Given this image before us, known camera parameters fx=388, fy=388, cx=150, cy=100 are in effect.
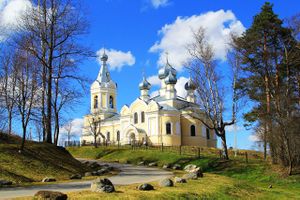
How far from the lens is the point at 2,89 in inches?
933

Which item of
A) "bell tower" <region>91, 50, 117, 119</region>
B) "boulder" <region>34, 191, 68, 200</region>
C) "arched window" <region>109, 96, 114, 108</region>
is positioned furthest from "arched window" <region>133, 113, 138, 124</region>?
"boulder" <region>34, 191, 68, 200</region>

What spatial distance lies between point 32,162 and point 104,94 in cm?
4441

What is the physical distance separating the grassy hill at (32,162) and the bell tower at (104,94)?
39.0 m

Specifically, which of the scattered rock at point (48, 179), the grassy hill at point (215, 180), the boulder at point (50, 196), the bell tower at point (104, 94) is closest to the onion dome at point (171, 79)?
the bell tower at point (104, 94)

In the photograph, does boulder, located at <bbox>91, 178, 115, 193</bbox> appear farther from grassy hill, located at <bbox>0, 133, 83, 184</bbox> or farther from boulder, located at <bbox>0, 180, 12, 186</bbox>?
grassy hill, located at <bbox>0, 133, 83, 184</bbox>

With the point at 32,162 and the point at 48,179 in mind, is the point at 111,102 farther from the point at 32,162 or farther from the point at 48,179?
the point at 48,179

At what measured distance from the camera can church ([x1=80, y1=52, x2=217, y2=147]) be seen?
1978 inches

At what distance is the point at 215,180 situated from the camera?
53.4 ft

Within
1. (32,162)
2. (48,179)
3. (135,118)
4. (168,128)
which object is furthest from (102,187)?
(135,118)

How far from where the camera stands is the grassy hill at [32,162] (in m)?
15.3

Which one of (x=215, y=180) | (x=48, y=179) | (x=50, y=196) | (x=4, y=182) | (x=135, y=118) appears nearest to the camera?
(x=50, y=196)

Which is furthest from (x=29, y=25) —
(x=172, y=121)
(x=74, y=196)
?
(x=172, y=121)

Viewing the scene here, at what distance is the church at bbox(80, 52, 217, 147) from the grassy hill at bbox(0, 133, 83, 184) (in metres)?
27.5

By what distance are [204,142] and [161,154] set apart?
725 inches
